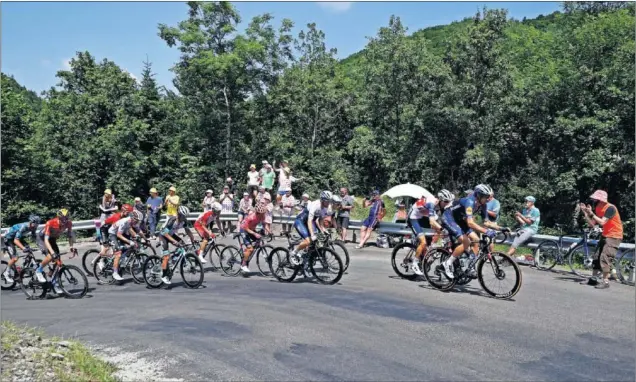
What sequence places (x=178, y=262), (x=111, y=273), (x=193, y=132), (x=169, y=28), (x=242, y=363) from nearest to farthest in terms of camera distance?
(x=242, y=363) → (x=178, y=262) → (x=111, y=273) → (x=169, y=28) → (x=193, y=132)

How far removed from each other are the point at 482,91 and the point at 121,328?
28.0m

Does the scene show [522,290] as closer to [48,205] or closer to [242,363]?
[242,363]

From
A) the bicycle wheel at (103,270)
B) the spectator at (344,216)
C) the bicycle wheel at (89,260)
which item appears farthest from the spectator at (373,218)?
the bicycle wheel at (89,260)

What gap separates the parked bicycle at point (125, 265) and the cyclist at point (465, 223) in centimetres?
797

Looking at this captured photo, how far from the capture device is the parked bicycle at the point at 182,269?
13.1 meters

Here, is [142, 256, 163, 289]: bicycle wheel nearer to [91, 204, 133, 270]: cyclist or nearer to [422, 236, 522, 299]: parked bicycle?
[91, 204, 133, 270]: cyclist

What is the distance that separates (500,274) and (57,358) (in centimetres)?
824

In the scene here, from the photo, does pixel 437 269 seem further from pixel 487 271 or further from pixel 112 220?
pixel 112 220

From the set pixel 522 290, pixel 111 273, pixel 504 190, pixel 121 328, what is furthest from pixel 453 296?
pixel 504 190

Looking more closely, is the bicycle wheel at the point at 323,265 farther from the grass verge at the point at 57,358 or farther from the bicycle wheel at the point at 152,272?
the grass verge at the point at 57,358

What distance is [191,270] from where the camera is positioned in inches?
518

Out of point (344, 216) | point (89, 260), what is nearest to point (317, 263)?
point (344, 216)

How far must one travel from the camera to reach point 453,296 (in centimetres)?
1109

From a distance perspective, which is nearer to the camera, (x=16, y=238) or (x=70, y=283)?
(x=70, y=283)
